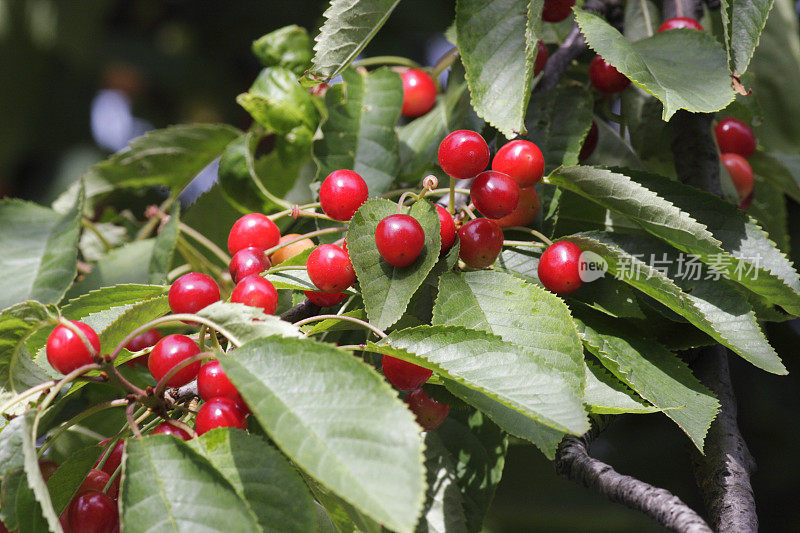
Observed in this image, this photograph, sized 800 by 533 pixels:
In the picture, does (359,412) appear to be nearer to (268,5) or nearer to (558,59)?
(558,59)

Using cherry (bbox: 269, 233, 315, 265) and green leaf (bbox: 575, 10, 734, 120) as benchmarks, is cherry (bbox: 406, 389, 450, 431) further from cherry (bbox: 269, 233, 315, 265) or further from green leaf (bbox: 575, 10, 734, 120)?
green leaf (bbox: 575, 10, 734, 120)

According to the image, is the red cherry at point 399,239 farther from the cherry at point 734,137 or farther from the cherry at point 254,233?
the cherry at point 734,137

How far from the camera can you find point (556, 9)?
1.07m

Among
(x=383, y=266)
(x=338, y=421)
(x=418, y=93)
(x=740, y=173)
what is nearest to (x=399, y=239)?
(x=383, y=266)

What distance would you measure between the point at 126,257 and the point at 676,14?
1.07 m

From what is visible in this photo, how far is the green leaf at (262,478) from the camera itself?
0.62m

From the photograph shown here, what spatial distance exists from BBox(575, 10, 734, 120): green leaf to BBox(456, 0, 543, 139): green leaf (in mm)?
84

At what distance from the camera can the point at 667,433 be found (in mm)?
1661

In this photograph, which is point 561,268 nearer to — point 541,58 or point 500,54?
point 500,54

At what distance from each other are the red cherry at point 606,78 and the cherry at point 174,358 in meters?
0.76

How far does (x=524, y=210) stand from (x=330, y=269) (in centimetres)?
29

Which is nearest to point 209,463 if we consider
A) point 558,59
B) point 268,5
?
point 558,59

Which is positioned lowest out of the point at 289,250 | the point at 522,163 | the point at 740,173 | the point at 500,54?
the point at 740,173

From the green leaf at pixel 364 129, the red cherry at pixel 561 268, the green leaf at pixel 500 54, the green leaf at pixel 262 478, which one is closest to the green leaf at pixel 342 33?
the green leaf at pixel 500 54
